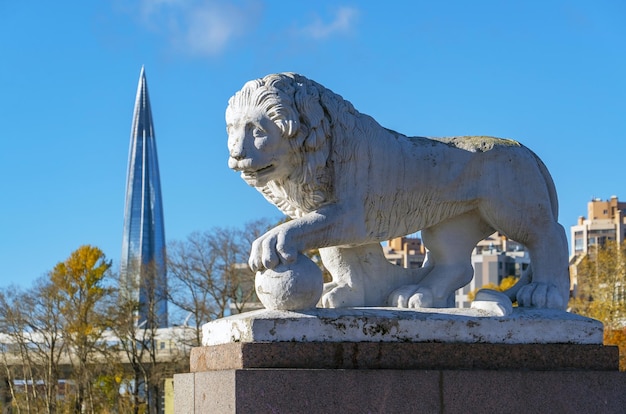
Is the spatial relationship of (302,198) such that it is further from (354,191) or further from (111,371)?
(111,371)

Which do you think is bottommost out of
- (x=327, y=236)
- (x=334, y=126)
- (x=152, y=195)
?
(x=327, y=236)

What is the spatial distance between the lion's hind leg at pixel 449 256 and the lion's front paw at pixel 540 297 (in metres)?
0.42

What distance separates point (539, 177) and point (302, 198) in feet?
6.30

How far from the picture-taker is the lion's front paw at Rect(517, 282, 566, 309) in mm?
8062

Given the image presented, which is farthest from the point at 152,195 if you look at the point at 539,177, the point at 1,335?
the point at 539,177

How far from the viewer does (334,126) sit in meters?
7.75

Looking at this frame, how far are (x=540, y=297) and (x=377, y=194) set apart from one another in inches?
56.6

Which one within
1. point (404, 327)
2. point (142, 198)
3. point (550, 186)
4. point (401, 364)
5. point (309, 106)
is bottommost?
point (401, 364)

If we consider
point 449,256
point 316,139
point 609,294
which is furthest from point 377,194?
point 609,294

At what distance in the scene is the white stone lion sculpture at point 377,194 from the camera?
24.8 ft

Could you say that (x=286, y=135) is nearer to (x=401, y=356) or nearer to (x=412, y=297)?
(x=412, y=297)

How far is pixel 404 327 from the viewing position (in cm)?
737

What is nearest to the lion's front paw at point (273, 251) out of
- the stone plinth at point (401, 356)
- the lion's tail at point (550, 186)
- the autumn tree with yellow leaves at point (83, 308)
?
the stone plinth at point (401, 356)

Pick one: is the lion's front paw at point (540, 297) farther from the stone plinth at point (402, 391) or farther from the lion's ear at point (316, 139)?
the lion's ear at point (316, 139)
